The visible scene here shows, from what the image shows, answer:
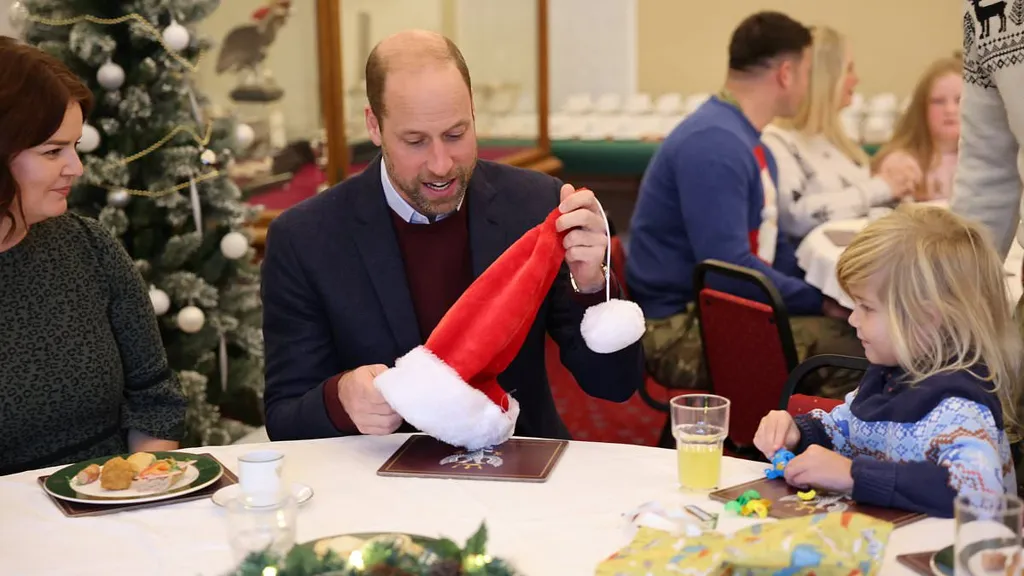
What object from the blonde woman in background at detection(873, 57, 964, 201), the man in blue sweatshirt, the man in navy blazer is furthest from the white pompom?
the blonde woman in background at detection(873, 57, 964, 201)

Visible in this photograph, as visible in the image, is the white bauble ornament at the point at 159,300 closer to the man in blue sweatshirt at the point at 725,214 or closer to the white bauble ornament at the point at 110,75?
the white bauble ornament at the point at 110,75

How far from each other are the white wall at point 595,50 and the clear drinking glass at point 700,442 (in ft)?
22.1

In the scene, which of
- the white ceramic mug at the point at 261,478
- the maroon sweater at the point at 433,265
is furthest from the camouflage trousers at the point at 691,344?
the white ceramic mug at the point at 261,478

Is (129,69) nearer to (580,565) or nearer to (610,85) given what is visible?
(580,565)

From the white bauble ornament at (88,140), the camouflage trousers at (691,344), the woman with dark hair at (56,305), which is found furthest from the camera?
the camouflage trousers at (691,344)

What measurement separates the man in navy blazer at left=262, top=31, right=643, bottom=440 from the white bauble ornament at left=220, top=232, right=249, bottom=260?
3.72 ft

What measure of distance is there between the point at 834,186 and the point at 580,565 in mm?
3406

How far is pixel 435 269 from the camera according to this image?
2.31 metres

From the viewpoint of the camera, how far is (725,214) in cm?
354

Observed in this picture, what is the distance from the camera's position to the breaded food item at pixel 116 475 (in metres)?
1.74

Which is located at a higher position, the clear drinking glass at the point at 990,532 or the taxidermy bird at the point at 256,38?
the taxidermy bird at the point at 256,38

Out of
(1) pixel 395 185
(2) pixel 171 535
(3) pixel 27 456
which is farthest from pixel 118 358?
(2) pixel 171 535

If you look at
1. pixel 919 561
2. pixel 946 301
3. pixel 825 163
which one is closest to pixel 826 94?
pixel 825 163

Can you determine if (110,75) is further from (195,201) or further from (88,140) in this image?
(195,201)
